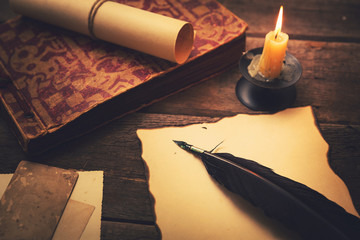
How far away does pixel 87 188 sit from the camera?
2.96ft

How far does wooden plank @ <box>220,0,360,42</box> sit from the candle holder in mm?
252

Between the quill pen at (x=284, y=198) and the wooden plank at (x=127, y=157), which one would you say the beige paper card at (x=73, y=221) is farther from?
the quill pen at (x=284, y=198)

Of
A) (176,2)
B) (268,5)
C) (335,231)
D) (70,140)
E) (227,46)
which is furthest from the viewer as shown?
(268,5)

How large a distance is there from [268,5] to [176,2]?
39 cm

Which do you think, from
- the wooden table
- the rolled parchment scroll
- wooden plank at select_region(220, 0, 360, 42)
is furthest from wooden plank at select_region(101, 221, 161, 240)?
wooden plank at select_region(220, 0, 360, 42)

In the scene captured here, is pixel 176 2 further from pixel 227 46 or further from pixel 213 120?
pixel 213 120

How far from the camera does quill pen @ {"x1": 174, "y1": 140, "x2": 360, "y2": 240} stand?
749mm

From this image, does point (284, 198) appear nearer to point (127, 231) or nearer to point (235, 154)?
point (235, 154)

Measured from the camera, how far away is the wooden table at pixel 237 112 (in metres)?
0.89

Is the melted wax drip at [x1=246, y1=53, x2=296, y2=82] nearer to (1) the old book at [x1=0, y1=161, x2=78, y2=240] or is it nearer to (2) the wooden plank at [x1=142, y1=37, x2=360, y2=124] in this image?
(2) the wooden plank at [x1=142, y1=37, x2=360, y2=124]

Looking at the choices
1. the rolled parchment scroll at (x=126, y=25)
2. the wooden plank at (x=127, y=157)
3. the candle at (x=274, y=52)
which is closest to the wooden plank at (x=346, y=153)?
the wooden plank at (x=127, y=157)

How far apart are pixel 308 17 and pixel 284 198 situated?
80 cm

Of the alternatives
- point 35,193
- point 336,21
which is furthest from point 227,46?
point 35,193

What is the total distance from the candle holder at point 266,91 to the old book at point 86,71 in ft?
0.33
